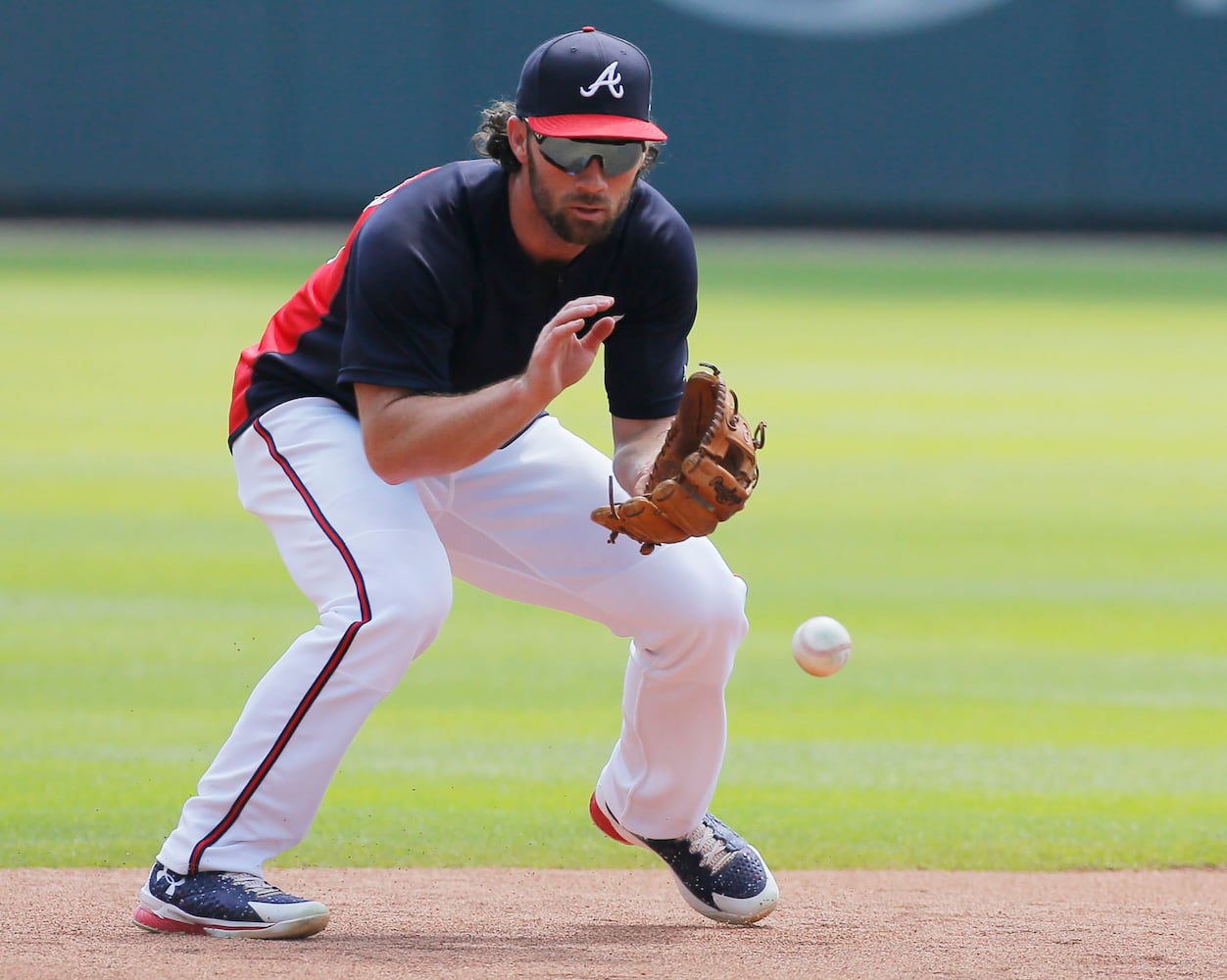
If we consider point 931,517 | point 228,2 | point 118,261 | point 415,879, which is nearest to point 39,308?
point 118,261

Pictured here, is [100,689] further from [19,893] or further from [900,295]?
[900,295]

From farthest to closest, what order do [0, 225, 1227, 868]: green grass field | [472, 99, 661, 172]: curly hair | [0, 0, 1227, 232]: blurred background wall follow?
1. [0, 0, 1227, 232]: blurred background wall
2. [0, 225, 1227, 868]: green grass field
3. [472, 99, 661, 172]: curly hair

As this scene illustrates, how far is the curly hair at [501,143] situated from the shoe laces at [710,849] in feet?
4.79

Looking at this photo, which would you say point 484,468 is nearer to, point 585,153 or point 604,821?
point 585,153

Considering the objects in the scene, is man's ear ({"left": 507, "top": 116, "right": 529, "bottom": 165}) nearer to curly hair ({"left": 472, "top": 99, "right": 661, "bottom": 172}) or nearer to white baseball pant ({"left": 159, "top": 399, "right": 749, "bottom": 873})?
curly hair ({"left": 472, "top": 99, "right": 661, "bottom": 172})

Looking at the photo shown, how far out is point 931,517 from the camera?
9453 mm

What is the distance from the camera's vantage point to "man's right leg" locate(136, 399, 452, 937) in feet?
12.0

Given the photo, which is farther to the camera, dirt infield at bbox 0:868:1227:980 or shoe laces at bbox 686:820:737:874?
shoe laces at bbox 686:820:737:874

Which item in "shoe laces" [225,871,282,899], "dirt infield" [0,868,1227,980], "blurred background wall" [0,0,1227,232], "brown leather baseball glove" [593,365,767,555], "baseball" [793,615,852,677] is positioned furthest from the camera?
"blurred background wall" [0,0,1227,232]

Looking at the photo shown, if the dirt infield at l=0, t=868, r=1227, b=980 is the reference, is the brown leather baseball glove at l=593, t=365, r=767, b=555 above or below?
above

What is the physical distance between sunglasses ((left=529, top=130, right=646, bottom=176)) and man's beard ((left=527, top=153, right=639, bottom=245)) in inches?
2.1

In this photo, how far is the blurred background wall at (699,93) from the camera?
21.1m

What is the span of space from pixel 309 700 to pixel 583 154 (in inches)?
47.2

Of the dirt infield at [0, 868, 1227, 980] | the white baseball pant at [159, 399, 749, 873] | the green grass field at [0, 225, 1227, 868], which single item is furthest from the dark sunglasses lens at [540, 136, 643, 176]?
the green grass field at [0, 225, 1227, 868]
